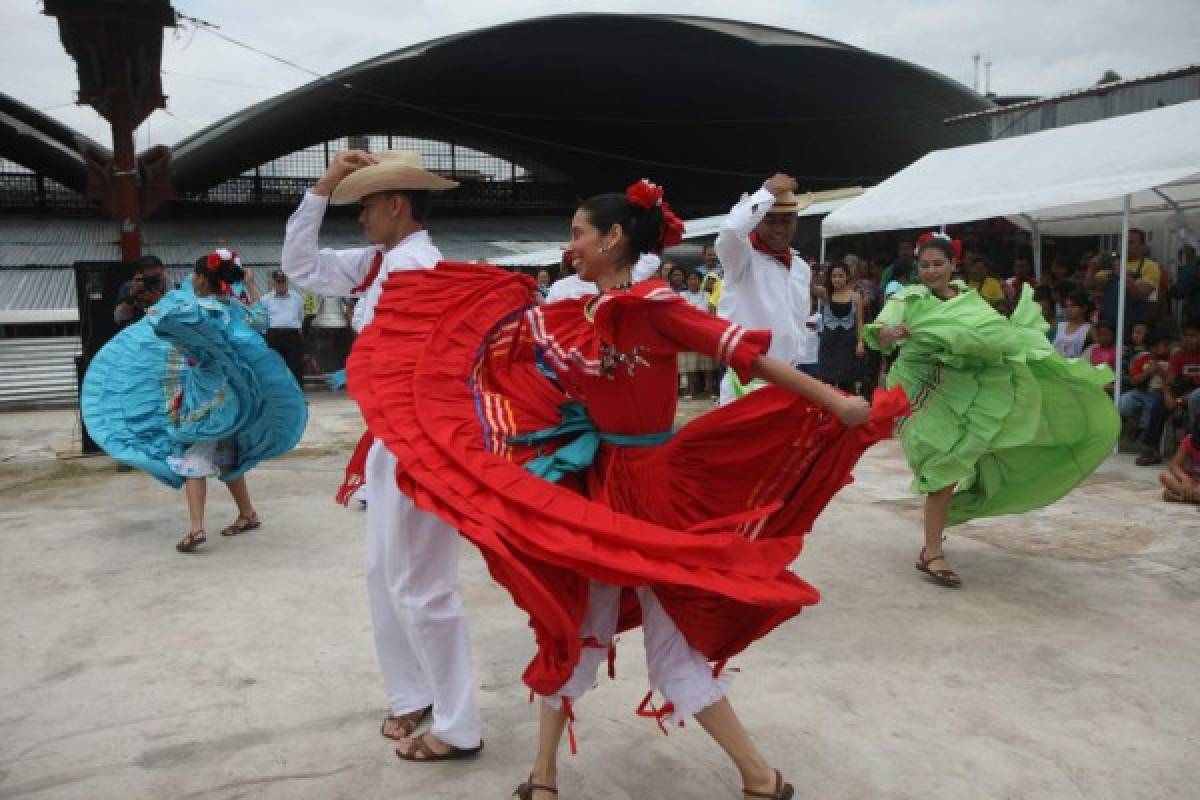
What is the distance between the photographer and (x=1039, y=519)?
584 centimetres

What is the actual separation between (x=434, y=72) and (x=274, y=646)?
2010cm

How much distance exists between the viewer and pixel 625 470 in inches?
98.7

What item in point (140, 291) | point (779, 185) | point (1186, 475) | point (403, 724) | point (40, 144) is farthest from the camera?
point (40, 144)

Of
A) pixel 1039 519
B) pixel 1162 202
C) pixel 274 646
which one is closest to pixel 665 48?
pixel 1162 202

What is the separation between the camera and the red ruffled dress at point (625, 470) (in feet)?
7.36

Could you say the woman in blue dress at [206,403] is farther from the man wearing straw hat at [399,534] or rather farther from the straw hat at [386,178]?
the straw hat at [386,178]

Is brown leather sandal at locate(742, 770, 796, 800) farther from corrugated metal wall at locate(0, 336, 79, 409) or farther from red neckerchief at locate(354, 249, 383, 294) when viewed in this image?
corrugated metal wall at locate(0, 336, 79, 409)

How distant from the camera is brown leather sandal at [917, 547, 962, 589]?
453 cm

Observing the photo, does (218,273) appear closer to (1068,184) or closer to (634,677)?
(634,677)

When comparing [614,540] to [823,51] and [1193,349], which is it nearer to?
[1193,349]

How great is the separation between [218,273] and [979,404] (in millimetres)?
4022

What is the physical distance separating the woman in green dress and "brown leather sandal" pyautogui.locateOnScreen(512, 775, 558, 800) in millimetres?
2613

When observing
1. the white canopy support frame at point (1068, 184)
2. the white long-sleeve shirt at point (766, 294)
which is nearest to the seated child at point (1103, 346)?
the white canopy support frame at point (1068, 184)

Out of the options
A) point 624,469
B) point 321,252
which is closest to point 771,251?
point 321,252
